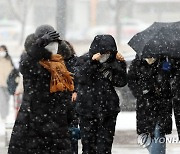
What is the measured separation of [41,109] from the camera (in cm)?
634

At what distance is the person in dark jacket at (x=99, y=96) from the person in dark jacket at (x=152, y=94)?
0.98ft

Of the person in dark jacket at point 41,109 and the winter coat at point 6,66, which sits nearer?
the person in dark jacket at point 41,109

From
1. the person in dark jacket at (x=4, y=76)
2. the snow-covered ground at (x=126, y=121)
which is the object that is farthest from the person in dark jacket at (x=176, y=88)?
the person in dark jacket at (x=4, y=76)

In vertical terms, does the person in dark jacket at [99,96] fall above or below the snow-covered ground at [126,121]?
above

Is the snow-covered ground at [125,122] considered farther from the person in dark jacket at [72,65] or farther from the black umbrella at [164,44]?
the black umbrella at [164,44]

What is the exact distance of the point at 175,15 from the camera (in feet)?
152

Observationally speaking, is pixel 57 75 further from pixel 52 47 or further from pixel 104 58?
pixel 104 58

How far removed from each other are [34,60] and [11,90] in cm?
557

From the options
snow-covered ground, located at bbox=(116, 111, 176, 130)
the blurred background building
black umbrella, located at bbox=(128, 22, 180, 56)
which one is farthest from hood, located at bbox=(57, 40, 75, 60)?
the blurred background building

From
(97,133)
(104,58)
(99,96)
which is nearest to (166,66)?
(104,58)

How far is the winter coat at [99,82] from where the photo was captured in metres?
7.56

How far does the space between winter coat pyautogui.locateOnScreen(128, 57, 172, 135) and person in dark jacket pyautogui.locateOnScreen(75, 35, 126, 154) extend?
0.29 metres

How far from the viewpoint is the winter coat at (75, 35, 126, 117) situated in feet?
24.8

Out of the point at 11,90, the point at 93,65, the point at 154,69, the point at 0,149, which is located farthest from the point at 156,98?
the point at 11,90
